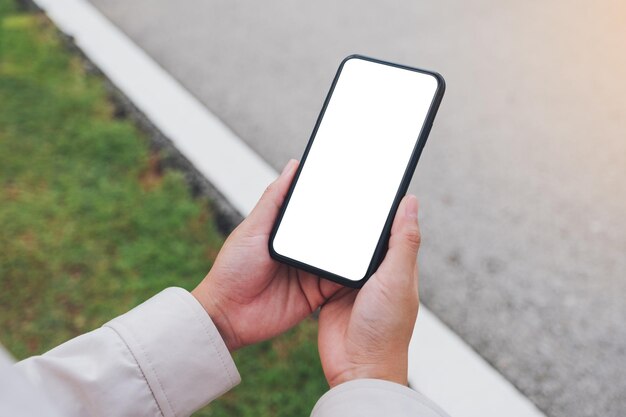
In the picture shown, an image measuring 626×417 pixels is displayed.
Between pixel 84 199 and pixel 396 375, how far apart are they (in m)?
1.49

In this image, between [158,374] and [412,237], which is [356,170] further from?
[158,374]

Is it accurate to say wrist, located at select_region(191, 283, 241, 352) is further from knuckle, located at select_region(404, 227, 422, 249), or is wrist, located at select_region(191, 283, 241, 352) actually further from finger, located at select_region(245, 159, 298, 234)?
knuckle, located at select_region(404, 227, 422, 249)

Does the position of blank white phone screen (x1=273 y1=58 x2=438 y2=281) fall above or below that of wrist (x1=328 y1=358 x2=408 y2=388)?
above

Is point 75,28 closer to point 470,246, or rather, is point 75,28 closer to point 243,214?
point 243,214

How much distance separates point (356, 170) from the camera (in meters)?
1.41

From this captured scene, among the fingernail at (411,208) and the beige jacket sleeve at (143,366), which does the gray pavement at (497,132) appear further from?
the beige jacket sleeve at (143,366)

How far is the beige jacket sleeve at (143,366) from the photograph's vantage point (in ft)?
3.64

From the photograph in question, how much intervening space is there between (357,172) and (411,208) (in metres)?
0.18

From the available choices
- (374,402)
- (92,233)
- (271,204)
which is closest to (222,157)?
(92,233)

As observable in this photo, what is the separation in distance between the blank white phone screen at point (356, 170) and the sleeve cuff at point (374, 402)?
298 mm

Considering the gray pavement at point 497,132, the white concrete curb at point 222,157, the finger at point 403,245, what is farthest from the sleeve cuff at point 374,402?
the gray pavement at point 497,132

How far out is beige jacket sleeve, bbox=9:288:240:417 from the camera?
1110 millimetres

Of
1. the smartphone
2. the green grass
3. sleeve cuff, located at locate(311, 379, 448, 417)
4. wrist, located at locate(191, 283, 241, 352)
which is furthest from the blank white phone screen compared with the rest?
the green grass

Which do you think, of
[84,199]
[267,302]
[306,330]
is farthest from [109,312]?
[267,302]
